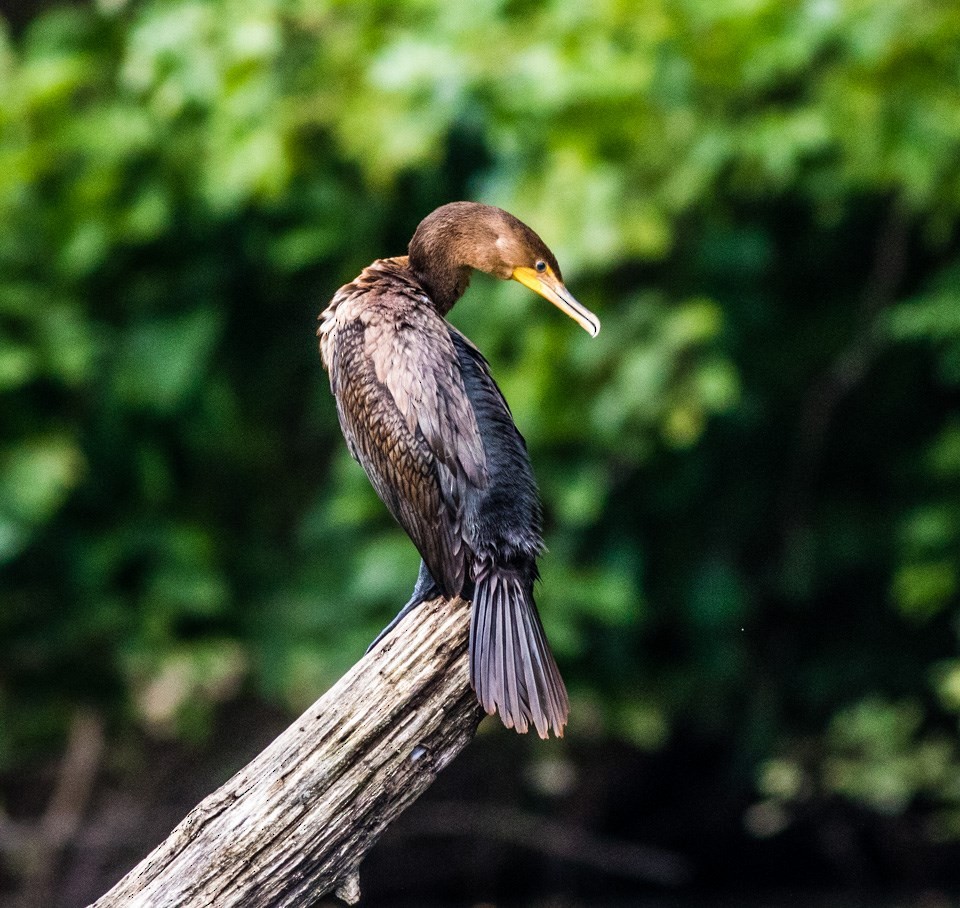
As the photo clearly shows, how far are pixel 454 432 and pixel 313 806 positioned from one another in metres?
0.81

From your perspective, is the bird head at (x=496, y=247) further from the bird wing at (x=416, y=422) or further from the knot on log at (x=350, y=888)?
the knot on log at (x=350, y=888)

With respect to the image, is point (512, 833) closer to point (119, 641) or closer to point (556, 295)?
point (119, 641)

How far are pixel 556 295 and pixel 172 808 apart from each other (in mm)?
4059

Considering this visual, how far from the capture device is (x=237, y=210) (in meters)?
5.80

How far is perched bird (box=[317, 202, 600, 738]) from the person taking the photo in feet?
8.31

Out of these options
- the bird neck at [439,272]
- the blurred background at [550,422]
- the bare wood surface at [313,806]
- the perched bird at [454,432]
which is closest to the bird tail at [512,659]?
the perched bird at [454,432]

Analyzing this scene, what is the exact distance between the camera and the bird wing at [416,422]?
279 cm

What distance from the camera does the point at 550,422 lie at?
16.5 ft

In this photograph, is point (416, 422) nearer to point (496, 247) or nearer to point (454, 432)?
point (454, 432)

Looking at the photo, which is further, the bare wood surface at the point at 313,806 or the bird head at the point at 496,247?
the bird head at the point at 496,247

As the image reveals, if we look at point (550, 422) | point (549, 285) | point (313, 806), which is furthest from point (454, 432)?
point (550, 422)

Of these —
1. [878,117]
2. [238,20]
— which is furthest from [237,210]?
[878,117]

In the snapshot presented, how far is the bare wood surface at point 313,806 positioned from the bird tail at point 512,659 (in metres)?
0.11

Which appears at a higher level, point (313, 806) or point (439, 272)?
point (439, 272)
